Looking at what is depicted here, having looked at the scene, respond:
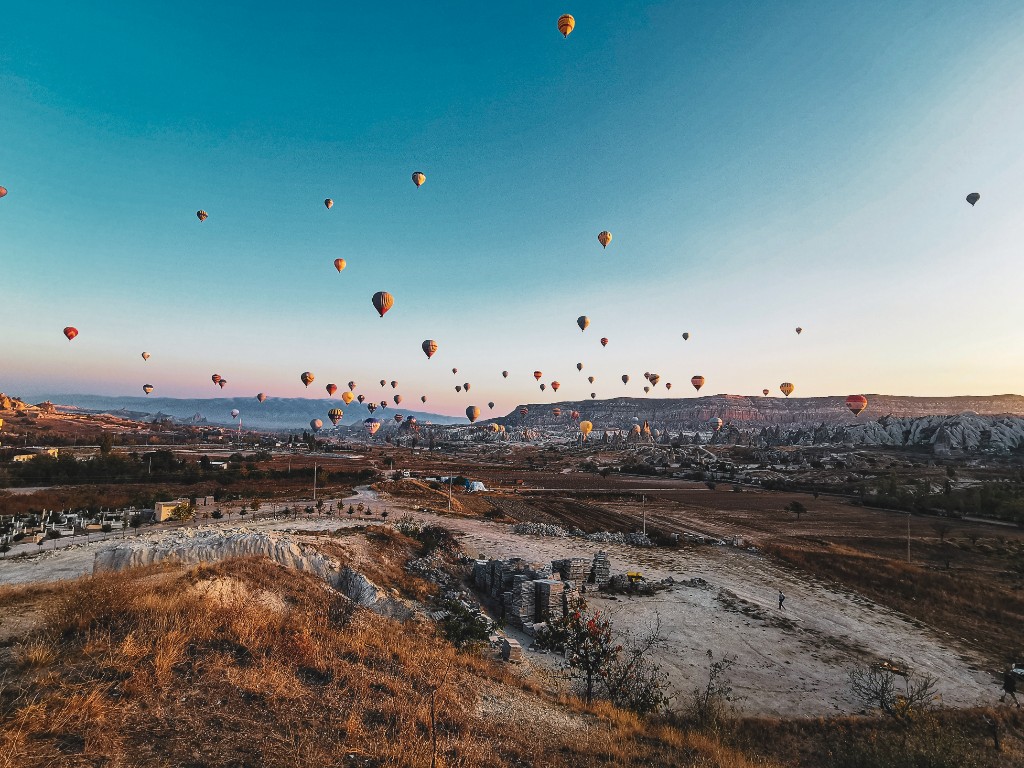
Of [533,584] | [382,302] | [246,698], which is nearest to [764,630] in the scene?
[533,584]

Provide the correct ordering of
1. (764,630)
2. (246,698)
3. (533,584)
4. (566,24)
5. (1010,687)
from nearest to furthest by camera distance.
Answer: (246,698), (1010,687), (533,584), (764,630), (566,24)

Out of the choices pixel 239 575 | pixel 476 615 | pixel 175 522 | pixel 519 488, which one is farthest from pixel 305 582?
pixel 519 488

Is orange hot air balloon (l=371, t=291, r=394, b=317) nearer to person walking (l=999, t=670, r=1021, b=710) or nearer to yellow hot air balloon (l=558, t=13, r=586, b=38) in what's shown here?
yellow hot air balloon (l=558, t=13, r=586, b=38)

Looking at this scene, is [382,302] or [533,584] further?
[382,302]

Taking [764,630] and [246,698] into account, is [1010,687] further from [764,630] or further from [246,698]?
[246,698]

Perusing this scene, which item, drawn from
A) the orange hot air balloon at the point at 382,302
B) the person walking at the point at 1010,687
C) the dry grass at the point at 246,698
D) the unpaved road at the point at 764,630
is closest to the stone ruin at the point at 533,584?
the unpaved road at the point at 764,630

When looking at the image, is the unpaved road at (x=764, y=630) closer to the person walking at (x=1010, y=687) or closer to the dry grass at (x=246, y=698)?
the person walking at (x=1010, y=687)

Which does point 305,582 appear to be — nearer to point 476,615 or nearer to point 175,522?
point 476,615
